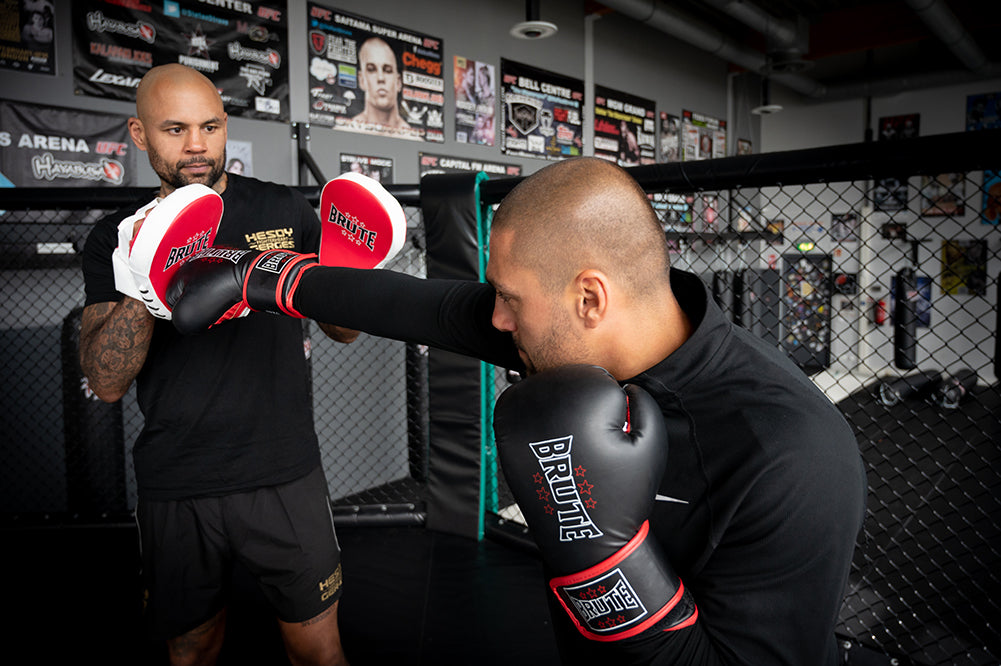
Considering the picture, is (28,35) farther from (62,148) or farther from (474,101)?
(474,101)

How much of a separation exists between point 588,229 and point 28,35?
9.34 feet

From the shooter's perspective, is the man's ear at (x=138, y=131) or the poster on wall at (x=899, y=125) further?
the poster on wall at (x=899, y=125)

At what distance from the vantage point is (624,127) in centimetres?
599

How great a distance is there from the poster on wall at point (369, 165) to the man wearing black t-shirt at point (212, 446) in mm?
2316

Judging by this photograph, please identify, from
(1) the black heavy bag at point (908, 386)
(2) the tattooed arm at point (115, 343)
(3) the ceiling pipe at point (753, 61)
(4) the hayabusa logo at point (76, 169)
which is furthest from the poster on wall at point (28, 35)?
(1) the black heavy bag at point (908, 386)

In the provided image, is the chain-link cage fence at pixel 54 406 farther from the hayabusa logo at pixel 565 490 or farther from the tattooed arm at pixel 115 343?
the hayabusa logo at pixel 565 490

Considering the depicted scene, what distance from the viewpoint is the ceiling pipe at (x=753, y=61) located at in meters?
5.19

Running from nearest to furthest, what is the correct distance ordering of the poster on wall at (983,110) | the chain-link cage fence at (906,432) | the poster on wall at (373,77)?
the chain-link cage fence at (906,432) < the poster on wall at (373,77) < the poster on wall at (983,110)

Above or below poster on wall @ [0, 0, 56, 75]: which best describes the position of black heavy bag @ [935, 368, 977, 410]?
below

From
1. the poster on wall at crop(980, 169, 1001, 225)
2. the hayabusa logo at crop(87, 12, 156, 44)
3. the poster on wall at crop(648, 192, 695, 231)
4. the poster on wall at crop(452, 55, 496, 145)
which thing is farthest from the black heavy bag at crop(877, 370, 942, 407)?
the hayabusa logo at crop(87, 12, 156, 44)

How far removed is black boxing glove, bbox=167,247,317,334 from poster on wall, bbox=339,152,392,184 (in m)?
2.64

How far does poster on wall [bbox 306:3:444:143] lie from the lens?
12.0ft

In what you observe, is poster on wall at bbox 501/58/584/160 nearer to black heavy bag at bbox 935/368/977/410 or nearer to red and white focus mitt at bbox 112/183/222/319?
A: black heavy bag at bbox 935/368/977/410

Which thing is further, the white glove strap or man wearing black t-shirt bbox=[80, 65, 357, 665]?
man wearing black t-shirt bbox=[80, 65, 357, 665]
